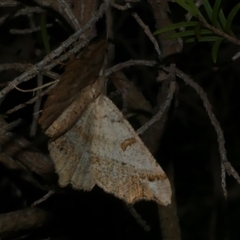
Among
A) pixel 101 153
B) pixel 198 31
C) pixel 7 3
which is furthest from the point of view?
pixel 7 3

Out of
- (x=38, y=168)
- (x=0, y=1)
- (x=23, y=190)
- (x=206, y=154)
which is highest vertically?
(x=0, y=1)

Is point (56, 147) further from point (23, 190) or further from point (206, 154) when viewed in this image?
point (206, 154)

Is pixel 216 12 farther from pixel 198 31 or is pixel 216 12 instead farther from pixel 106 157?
pixel 106 157

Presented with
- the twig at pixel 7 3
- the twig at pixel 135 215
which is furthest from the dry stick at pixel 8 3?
the twig at pixel 135 215

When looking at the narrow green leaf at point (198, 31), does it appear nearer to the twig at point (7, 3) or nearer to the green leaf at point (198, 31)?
the green leaf at point (198, 31)

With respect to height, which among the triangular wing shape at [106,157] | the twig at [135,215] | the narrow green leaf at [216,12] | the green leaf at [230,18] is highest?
the narrow green leaf at [216,12]

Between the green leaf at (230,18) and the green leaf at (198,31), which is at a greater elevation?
the green leaf at (198,31)

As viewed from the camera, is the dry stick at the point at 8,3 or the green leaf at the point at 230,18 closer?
the green leaf at the point at 230,18

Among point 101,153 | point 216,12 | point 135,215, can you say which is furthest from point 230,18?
point 135,215

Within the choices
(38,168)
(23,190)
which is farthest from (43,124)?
(23,190)
